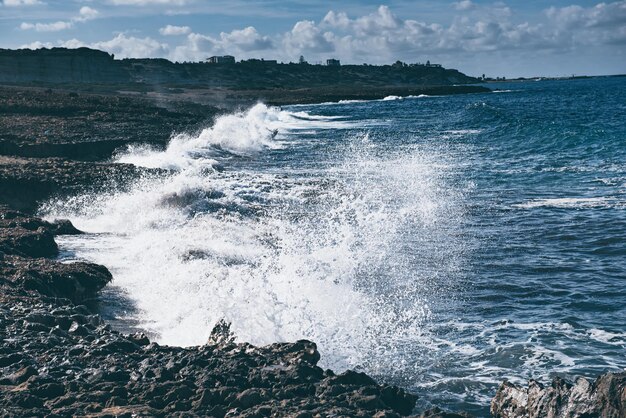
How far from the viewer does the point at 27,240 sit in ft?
51.2

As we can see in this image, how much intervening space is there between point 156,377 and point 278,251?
8315mm

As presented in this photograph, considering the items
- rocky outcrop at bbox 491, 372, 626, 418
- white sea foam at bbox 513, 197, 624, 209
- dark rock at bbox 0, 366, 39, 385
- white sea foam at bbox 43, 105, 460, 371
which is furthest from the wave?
rocky outcrop at bbox 491, 372, 626, 418

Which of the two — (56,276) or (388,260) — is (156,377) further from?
(388,260)

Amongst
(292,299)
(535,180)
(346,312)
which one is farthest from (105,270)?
(535,180)

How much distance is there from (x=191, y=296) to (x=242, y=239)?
4.41 metres

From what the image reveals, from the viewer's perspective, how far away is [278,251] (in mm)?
16906

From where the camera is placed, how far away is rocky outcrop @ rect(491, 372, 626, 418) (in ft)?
25.6

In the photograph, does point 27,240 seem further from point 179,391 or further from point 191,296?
point 179,391

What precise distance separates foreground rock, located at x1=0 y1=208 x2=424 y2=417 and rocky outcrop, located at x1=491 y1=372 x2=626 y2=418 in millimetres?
1140

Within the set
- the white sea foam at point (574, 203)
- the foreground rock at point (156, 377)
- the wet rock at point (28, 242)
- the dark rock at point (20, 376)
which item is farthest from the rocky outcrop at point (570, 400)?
the white sea foam at point (574, 203)

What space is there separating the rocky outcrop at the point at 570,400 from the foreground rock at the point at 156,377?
3.74 feet

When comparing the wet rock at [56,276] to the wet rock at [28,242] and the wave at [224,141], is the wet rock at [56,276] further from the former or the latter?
the wave at [224,141]

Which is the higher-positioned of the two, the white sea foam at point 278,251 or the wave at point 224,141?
the wave at point 224,141

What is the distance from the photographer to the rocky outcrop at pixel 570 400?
7.79m
